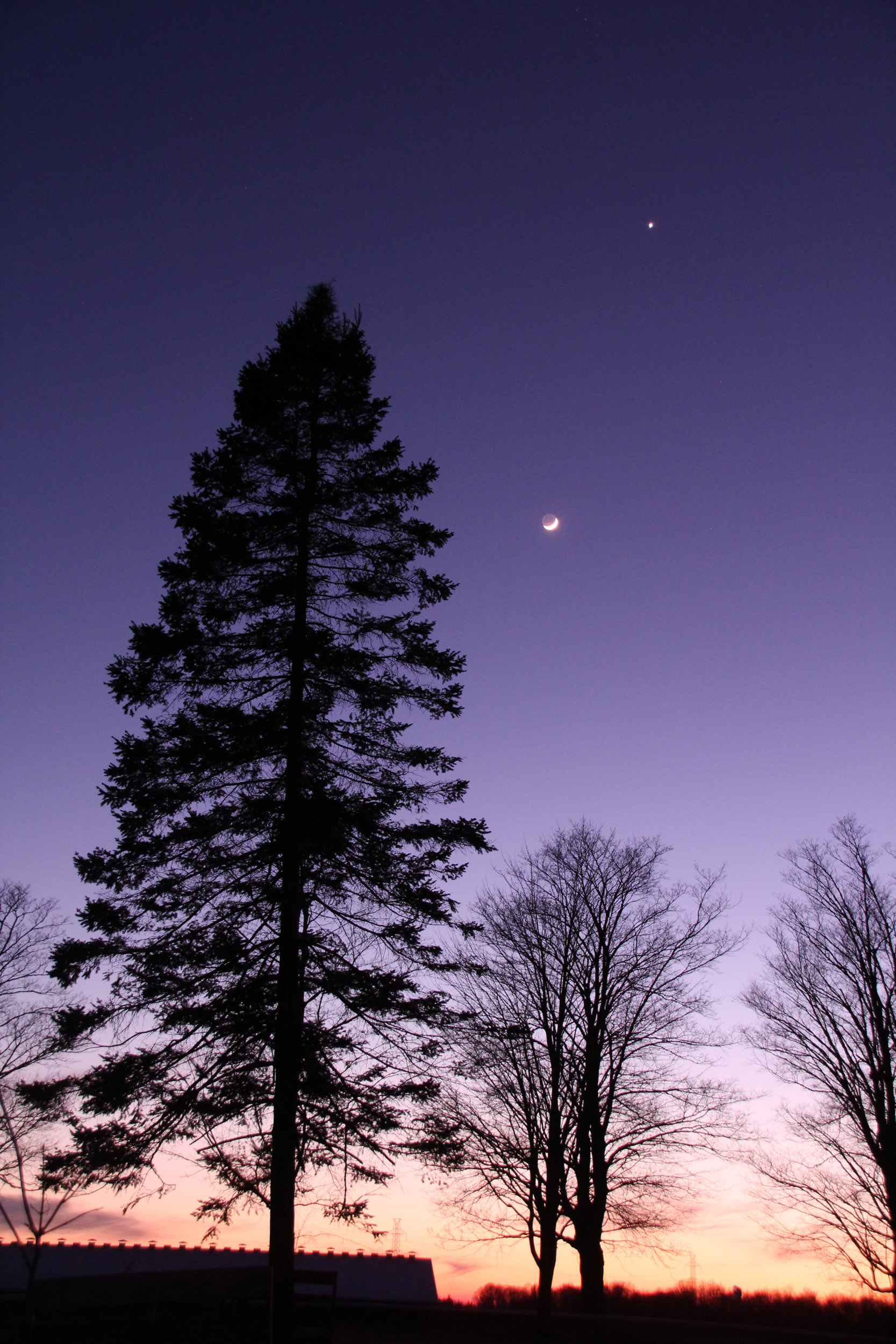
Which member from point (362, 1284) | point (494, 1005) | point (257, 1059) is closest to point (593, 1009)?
point (494, 1005)

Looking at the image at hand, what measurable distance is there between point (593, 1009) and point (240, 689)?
36.8 feet

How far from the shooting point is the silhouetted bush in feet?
62.6

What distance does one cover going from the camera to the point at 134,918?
1320 centimetres

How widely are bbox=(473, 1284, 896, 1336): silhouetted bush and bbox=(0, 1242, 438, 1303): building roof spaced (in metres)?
3.35

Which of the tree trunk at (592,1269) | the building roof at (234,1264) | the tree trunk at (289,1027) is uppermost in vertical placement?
the tree trunk at (289,1027)

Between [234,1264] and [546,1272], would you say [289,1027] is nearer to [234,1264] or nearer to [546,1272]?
[546,1272]

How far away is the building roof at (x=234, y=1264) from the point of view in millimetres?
25250

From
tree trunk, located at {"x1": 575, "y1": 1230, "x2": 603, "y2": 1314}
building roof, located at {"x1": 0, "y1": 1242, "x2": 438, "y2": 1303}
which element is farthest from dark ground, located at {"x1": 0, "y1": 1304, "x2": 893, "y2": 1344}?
building roof, located at {"x1": 0, "y1": 1242, "x2": 438, "y2": 1303}

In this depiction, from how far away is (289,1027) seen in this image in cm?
1256

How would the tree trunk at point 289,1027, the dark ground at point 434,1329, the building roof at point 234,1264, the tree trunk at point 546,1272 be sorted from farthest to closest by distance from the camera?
the building roof at point 234,1264
the tree trunk at point 546,1272
the tree trunk at point 289,1027
the dark ground at point 434,1329

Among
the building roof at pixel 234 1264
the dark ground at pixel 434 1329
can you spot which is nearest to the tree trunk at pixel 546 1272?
the dark ground at pixel 434 1329

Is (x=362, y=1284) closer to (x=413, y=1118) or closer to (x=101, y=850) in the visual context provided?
(x=413, y=1118)

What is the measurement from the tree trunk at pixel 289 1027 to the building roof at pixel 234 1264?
50.8 ft

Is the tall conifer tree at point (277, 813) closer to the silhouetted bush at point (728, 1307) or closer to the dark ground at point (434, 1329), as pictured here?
the dark ground at point (434, 1329)
